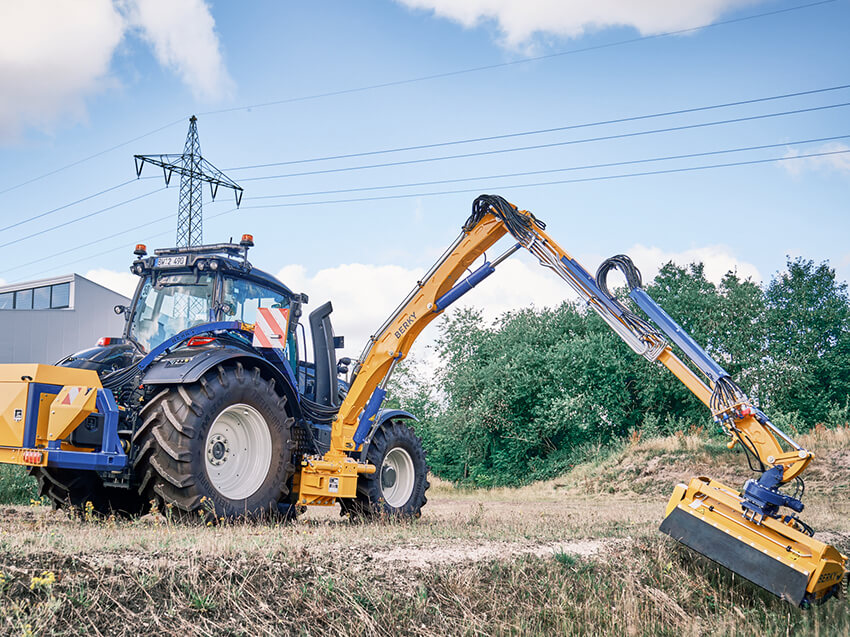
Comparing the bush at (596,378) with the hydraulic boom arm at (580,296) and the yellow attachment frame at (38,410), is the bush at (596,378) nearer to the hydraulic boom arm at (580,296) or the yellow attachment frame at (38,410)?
the hydraulic boom arm at (580,296)

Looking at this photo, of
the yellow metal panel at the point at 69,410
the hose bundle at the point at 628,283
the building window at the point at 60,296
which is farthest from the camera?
the building window at the point at 60,296

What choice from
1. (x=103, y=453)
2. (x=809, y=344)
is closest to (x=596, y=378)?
(x=809, y=344)

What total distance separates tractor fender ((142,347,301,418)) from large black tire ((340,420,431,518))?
162 centimetres

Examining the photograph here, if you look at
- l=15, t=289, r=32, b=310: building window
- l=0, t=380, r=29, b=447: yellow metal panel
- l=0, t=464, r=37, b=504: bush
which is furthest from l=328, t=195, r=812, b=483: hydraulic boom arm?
l=15, t=289, r=32, b=310: building window

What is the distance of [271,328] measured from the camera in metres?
7.66

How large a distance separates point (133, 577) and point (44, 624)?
20.8 inches

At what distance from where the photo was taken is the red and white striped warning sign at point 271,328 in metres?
7.59

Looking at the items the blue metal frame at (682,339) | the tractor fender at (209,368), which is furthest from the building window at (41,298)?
the blue metal frame at (682,339)

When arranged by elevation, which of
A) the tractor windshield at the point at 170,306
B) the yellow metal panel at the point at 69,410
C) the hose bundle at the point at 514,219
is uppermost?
the hose bundle at the point at 514,219

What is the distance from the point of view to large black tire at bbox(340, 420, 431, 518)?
8.65 metres

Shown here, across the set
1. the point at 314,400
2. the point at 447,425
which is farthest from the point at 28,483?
the point at 447,425

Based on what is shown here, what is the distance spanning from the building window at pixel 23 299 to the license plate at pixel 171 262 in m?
23.4

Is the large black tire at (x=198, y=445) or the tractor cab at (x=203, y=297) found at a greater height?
the tractor cab at (x=203, y=297)

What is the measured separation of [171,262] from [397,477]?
3.91 metres
